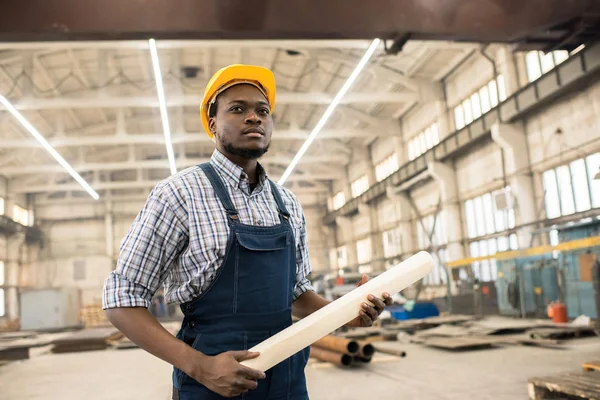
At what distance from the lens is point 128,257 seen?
179cm

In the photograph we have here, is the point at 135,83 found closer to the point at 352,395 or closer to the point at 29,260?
the point at 29,260

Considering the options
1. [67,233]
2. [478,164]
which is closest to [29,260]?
[67,233]

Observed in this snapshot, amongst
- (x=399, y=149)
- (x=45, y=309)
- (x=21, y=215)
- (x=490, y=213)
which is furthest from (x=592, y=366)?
(x=21, y=215)

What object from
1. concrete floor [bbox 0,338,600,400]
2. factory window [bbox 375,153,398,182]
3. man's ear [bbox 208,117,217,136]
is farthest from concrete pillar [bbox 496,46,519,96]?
man's ear [bbox 208,117,217,136]

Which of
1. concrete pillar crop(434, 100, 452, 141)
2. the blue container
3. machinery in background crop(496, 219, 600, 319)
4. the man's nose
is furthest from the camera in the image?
concrete pillar crop(434, 100, 452, 141)

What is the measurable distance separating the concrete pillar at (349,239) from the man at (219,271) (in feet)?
108

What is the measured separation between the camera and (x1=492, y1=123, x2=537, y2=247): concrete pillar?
17312 mm

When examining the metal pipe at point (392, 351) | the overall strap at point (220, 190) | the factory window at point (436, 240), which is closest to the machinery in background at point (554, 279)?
the factory window at point (436, 240)

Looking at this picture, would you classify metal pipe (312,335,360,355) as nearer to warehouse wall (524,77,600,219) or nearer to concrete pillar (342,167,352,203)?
warehouse wall (524,77,600,219)

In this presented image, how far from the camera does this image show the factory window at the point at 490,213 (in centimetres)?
1761

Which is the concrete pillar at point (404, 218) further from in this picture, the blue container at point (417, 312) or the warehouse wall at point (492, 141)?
the blue container at point (417, 312)

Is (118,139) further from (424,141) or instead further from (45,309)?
(424,141)

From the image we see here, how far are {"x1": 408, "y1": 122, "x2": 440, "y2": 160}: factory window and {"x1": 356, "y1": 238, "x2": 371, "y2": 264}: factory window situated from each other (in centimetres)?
760

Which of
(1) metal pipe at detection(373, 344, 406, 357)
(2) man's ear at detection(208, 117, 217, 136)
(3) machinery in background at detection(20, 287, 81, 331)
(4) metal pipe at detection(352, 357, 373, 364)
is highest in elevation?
(2) man's ear at detection(208, 117, 217, 136)
